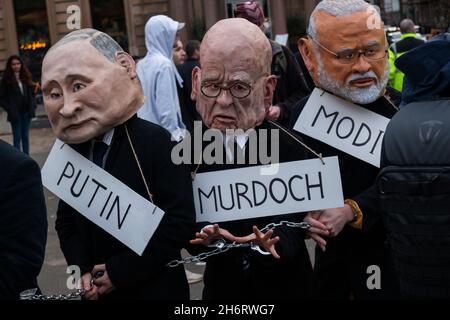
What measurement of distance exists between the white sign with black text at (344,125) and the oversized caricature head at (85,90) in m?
0.89

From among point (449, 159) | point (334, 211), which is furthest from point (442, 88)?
point (334, 211)

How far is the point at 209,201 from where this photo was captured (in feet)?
10.5

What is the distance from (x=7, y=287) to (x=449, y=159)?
5.03 ft

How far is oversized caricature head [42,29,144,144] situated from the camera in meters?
3.04

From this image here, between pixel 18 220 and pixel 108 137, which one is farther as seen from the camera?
pixel 108 137

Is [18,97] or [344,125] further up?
[344,125]

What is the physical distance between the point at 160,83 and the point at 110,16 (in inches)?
841

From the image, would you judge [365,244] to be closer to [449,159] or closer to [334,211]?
[334,211]

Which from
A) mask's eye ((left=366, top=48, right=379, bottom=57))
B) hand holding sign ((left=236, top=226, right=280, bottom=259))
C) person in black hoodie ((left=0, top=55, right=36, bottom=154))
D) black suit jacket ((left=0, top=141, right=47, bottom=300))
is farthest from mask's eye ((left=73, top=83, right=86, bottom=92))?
person in black hoodie ((left=0, top=55, right=36, bottom=154))

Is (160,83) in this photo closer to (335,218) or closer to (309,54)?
(309,54)

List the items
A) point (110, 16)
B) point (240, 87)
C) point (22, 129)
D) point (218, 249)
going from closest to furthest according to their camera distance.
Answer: point (218, 249) < point (240, 87) < point (22, 129) < point (110, 16)

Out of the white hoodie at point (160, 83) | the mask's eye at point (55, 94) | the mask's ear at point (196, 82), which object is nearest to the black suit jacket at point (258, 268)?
Answer: the mask's ear at point (196, 82)

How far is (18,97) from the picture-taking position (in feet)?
40.8

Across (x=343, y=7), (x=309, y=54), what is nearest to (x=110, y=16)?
(x=309, y=54)
